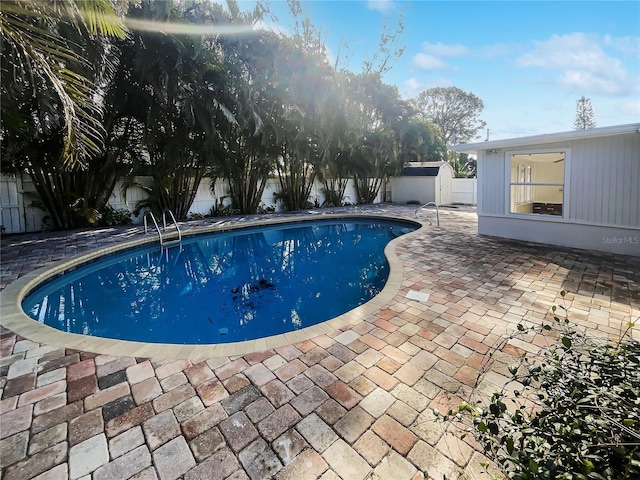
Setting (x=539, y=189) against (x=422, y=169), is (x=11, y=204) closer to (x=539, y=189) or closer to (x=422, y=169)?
(x=539, y=189)

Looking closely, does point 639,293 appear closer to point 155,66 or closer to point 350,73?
point 155,66

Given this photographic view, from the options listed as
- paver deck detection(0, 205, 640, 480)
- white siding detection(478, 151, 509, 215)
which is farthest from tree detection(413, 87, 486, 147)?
paver deck detection(0, 205, 640, 480)

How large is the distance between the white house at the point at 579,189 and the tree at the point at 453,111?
31.8 meters

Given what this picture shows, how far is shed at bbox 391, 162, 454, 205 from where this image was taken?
17531mm

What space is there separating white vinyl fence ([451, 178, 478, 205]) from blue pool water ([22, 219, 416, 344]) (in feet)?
35.6

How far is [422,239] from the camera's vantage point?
8.31m

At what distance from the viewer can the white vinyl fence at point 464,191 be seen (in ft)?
Result: 58.7

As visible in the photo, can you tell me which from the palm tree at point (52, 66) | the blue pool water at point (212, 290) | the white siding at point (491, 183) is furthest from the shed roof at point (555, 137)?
the palm tree at point (52, 66)

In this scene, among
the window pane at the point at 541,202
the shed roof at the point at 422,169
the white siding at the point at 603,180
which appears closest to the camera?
the white siding at the point at 603,180

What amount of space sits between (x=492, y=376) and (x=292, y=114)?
38.8 feet

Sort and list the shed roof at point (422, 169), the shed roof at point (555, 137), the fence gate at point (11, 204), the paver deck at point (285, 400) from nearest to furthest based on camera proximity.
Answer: the paver deck at point (285, 400)
the shed roof at point (555, 137)
the fence gate at point (11, 204)
the shed roof at point (422, 169)

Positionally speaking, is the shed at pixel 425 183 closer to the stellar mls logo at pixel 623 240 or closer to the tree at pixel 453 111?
the stellar mls logo at pixel 623 240

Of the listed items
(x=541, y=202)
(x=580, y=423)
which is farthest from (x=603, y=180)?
(x=580, y=423)

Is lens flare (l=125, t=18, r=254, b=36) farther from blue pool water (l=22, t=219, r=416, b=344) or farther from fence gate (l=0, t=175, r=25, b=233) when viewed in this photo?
fence gate (l=0, t=175, r=25, b=233)
